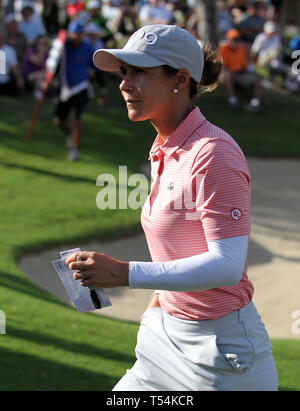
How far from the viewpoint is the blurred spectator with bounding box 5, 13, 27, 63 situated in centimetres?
1630

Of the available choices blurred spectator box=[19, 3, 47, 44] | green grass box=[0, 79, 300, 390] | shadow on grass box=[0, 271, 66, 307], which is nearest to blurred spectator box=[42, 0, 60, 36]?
blurred spectator box=[19, 3, 47, 44]

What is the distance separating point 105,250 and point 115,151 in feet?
14.1

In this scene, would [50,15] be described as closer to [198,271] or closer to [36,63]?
[36,63]

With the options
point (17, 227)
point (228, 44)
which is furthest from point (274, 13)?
point (17, 227)

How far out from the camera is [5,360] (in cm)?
553

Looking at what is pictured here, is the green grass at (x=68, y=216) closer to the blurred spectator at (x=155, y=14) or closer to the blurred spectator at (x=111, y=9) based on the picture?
the blurred spectator at (x=155, y=14)

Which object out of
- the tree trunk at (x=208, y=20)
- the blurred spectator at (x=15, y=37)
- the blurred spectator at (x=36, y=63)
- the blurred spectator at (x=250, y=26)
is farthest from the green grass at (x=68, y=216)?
the blurred spectator at (x=250, y=26)

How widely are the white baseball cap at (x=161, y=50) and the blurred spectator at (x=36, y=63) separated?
1286 centimetres

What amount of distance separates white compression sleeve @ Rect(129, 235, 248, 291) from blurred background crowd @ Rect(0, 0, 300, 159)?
1001 centimetres

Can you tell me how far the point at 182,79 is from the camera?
2791mm

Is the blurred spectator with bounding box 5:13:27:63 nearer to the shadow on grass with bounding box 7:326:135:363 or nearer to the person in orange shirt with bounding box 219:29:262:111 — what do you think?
the person in orange shirt with bounding box 219:29:262:111

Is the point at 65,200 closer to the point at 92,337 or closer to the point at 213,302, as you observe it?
the point at 92,337

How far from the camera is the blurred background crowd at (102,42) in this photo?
40.8 feet

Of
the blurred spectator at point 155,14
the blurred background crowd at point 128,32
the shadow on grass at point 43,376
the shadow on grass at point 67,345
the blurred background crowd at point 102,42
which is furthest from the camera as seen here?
the blurred spectator at point 155,14
